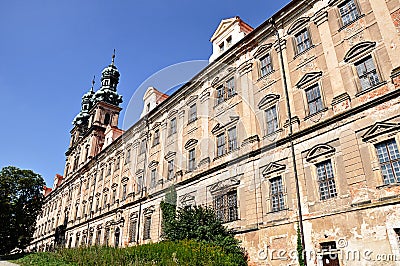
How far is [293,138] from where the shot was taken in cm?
1580

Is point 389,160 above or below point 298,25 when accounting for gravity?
below

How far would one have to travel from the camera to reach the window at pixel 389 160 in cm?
1193

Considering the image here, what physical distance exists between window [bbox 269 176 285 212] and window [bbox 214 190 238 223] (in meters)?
2.74

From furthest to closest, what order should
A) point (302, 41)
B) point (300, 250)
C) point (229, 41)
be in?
point (229, 41) < point (302, 41) < point (300, 250)

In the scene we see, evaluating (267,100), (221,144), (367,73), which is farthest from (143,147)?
(367,73)

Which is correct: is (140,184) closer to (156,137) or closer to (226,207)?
(156,137)

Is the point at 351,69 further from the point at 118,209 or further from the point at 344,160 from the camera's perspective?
the point at 118,209

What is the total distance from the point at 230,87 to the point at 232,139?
3981mm

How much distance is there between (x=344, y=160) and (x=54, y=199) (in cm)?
5312

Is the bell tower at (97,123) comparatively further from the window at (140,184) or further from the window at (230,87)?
the window at (230,87)

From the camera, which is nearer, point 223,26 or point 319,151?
point 319,151

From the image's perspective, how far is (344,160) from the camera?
13500mm

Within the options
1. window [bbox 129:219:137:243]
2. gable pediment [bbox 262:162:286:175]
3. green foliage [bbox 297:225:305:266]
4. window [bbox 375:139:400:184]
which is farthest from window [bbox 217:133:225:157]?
window [bbox 129:219:137:243]

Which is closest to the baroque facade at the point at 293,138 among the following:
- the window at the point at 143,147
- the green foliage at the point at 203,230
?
the green foliage at the point at 203,230
